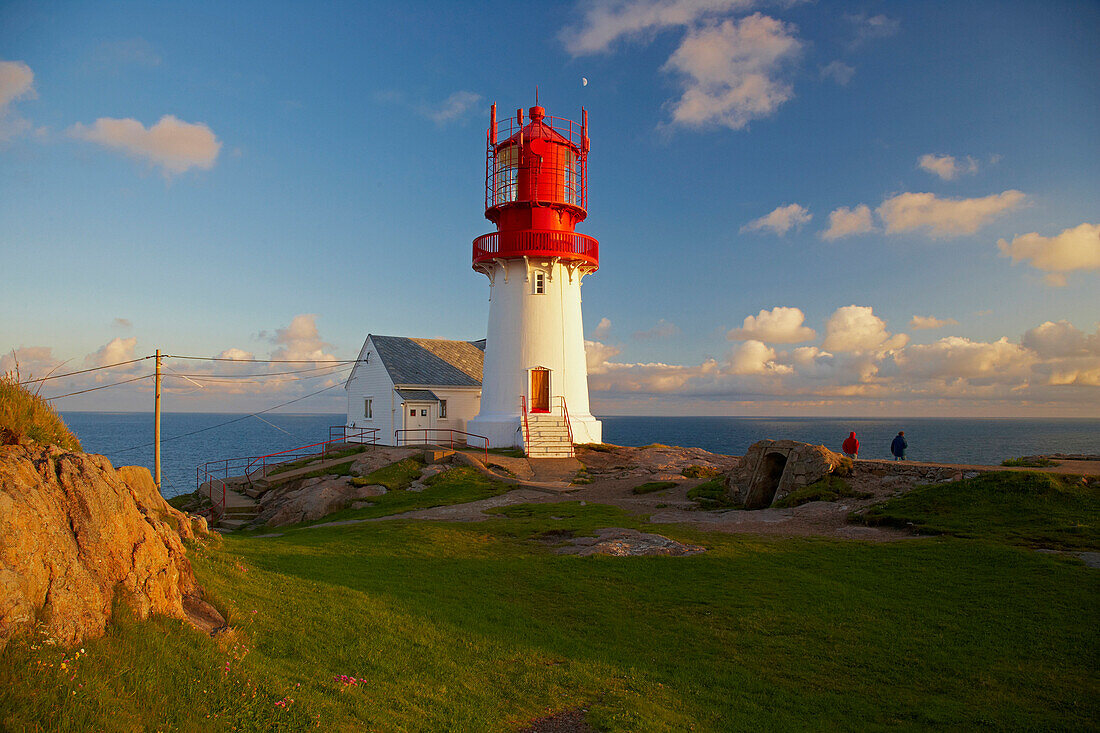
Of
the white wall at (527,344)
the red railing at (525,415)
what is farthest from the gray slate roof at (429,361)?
the red railing at (525,415)

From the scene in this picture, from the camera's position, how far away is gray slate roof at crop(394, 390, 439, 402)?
39.1 metres

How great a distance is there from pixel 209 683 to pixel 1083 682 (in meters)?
10.8

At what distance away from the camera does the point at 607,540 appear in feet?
53.7

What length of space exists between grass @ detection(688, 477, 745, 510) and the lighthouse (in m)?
12.2

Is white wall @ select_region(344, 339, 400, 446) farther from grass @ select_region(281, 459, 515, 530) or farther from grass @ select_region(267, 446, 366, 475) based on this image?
grass @ select_region(281, 459, 515, 530)

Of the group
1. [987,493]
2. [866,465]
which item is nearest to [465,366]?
[866,465]

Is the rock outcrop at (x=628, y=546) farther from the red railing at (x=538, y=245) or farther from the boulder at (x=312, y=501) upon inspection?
the red railing at (x=538, y=245)

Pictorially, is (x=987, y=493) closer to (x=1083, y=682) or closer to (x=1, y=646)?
(x=1083, y=682)

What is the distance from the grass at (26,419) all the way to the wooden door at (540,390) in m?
28.5

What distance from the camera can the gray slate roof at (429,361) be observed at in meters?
40.8

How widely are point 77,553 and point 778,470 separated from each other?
20929mm

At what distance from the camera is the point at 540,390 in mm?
37156

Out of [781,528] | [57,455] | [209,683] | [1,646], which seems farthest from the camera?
[781,528]

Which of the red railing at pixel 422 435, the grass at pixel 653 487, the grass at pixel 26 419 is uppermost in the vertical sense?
the grass at pixel 26 419
